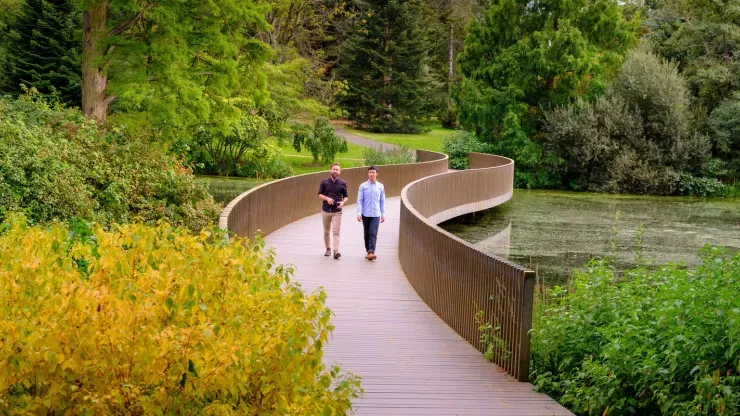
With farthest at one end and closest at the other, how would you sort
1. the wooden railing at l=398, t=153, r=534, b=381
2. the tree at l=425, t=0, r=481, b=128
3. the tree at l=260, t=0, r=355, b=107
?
the tree at l=425, t=0, r=481, b=128, the tree at l=260, t=0, r=355, b=107, the wooden railing at l=398, t=153, r=534, b=381

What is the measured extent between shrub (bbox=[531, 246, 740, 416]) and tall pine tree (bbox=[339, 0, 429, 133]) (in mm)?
57766

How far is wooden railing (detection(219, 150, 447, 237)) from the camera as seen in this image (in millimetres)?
15469

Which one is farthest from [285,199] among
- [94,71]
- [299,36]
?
[299,36]

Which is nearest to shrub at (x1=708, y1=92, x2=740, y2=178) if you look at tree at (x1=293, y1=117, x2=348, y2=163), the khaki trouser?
tree at (x1=293, y1=117, x2=348, y2=163)

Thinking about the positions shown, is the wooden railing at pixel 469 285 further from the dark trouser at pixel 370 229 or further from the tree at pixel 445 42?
the tree at pixel 445 42

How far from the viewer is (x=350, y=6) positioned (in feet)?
236

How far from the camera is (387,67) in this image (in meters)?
67.2

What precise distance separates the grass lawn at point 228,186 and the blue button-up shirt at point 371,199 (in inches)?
633

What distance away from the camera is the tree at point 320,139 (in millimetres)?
47094

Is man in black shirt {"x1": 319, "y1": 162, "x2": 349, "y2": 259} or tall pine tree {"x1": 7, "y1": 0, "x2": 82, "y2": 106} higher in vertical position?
tall pine tree {"x1": 7, "y1": 0, "x2": 82, "y2": 106}

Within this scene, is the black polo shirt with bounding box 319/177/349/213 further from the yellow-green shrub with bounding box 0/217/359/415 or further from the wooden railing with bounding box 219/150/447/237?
the yellow-green shrub with bounding box 0/217/359/415

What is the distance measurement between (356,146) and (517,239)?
3239cm

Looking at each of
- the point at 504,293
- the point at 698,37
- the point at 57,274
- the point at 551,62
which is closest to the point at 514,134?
the point at 551,62

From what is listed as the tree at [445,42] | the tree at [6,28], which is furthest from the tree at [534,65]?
the tree at [6,28]
